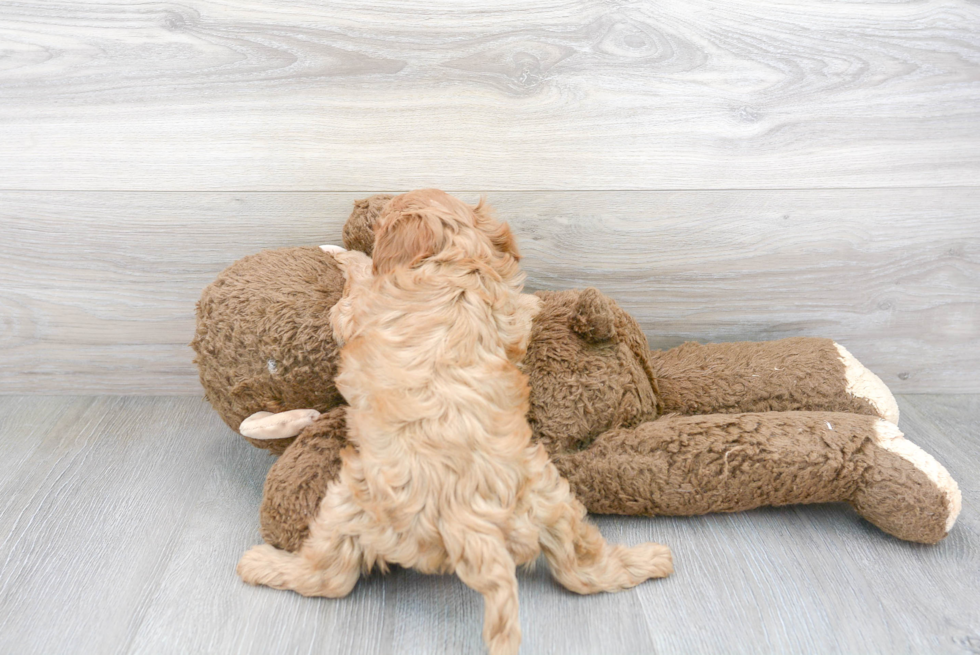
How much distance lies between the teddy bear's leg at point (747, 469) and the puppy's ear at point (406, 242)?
414mm

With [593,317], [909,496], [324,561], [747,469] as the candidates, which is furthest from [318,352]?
[909,496]

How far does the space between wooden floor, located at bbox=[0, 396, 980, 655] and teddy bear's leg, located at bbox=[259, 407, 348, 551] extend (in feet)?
0.29

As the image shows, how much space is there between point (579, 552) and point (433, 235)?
49cm

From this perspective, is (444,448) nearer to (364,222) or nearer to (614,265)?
(364,222)

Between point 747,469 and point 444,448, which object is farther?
point 747,469

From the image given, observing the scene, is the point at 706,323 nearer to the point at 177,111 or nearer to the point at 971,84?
the point at 971,84

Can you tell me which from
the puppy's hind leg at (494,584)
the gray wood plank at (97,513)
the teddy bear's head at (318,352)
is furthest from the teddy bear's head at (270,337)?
the puppy's hind leg at (494,584)

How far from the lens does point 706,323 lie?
4.92 ft

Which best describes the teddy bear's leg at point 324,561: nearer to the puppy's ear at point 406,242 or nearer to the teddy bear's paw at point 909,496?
the puppy's ear at point 406,242

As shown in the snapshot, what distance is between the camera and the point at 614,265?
1.45 meters

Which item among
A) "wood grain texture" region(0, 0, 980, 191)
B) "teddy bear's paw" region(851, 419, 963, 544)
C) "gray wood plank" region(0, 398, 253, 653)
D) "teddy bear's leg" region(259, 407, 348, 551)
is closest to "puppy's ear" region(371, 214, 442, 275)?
"teddy bear's leg" region(259, 407, 348, 551)

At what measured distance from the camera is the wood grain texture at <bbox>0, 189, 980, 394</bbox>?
1392 millimetres

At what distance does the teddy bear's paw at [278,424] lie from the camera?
114cm

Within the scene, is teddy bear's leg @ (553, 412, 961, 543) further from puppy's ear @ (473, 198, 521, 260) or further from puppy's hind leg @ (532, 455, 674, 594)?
puppy's ear @ (473, 198, 521, 260)
